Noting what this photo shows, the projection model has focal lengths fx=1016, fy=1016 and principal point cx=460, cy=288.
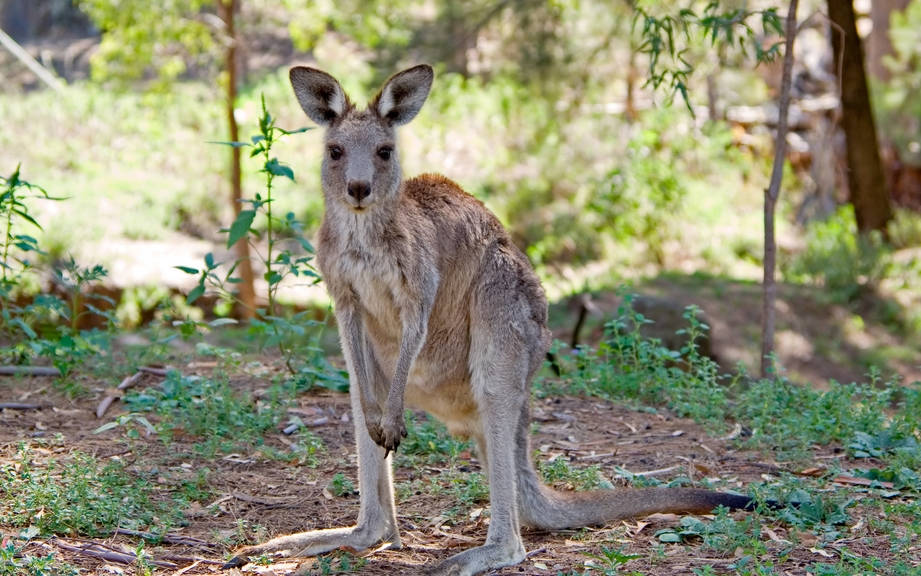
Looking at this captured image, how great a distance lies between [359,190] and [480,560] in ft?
4.58

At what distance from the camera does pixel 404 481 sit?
4582mm

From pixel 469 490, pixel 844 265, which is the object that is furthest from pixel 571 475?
pixel 844 265

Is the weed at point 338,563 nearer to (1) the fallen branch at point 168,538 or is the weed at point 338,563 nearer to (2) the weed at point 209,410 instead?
(1) the fallen branch at point 168,538

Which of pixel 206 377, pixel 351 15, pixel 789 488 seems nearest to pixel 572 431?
pixel 789 488

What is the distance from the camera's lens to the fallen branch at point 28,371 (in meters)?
5.35

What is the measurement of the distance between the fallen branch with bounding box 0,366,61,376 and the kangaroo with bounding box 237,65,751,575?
2.26 m

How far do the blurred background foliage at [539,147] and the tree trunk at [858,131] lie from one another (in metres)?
0.26

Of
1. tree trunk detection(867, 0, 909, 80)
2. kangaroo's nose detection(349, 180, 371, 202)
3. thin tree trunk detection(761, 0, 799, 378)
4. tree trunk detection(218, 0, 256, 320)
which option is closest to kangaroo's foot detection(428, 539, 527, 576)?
kangaroo's nose detection(349, 180, 371, 202)

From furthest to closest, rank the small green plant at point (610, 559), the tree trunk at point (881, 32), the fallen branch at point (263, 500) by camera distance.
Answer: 1. the tree trunk at point (881, 32)
2. the fallen branch at point (263, 500)
3. the small green plant at point (610, 559)

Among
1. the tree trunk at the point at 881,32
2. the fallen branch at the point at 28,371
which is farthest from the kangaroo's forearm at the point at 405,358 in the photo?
the tree trunk at the point at 881,32

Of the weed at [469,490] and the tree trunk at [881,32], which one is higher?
the tree trunk at [881,32]

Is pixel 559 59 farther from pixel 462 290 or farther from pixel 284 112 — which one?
pixel 462 290

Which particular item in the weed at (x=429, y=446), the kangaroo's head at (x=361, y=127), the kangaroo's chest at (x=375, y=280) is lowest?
the weed at (x=429, y=446)

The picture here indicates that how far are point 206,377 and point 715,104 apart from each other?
12122 mm
